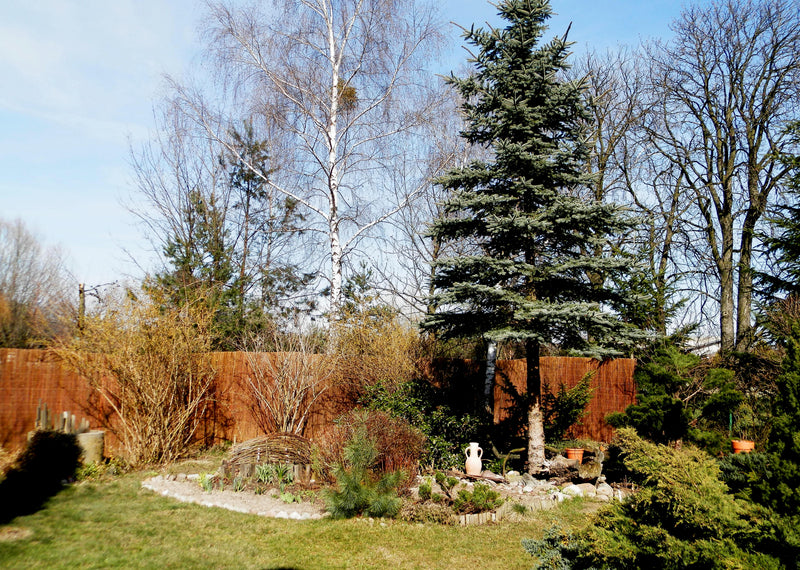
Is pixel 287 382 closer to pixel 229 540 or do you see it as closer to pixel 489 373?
pixel 489 373

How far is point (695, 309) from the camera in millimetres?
15641

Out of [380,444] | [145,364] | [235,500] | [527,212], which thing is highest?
[527,212]

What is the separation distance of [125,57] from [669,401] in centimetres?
1098

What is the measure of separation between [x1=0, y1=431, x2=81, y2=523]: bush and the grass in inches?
13.7

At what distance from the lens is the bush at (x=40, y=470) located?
6.60 m

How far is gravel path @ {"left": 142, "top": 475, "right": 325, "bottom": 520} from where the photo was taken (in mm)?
6422

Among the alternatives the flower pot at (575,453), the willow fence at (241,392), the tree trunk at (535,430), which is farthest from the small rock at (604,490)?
the willow fence at (241,392)

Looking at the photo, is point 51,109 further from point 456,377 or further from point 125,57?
point 456,377

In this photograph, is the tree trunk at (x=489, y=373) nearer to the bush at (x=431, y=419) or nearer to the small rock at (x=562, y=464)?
the bush at (x=431, y=419)

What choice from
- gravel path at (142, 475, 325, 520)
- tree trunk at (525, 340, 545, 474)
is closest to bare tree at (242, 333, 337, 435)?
gravel path at (142, 475, 325, 520)

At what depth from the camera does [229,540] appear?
546cm

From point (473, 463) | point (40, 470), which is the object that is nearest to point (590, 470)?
point (473, 463)

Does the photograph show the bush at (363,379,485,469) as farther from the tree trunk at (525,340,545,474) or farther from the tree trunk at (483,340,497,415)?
the tree trunk at (483,340,497,415)

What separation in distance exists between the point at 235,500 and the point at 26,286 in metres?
13.5
